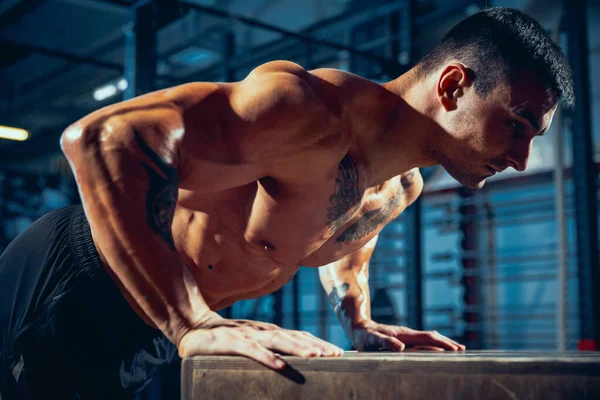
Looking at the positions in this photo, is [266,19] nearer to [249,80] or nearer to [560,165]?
[560,165]

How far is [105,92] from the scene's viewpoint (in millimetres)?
7617

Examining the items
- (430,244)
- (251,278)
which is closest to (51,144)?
(430,244)

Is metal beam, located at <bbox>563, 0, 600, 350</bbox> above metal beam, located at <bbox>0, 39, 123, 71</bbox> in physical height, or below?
below

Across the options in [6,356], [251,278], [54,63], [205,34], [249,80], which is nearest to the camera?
[249,80]

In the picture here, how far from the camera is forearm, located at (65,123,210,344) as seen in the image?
3.90 ft

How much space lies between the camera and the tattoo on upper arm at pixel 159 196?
1.22 meters

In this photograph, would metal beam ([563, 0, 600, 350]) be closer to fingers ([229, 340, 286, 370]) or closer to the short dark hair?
the short dark hair

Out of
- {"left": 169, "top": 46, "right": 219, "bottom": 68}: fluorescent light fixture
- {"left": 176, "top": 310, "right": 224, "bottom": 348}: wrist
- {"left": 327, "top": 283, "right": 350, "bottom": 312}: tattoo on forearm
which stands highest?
{"left": 169, "top": 46, "right": 219, "bottom": 68}: fluorescent light fixture

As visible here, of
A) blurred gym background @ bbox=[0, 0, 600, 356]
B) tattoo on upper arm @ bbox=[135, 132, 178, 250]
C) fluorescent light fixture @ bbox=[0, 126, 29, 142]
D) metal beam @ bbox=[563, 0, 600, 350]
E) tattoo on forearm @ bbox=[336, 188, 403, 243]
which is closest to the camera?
tattoo on upper arm @ bbox=[135, 132, 178, 250]

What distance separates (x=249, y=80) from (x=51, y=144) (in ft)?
27.5

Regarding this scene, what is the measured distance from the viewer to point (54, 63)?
802 centimetres

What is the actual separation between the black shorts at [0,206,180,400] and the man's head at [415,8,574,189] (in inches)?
36.4

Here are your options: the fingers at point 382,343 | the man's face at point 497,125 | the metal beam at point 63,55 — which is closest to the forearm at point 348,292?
the fingers at point 382,343

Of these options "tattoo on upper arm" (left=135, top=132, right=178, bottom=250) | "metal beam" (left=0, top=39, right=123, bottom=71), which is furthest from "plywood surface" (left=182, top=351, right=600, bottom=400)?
"metal beam" (left=0, top=39, right=123, bottom=71)
